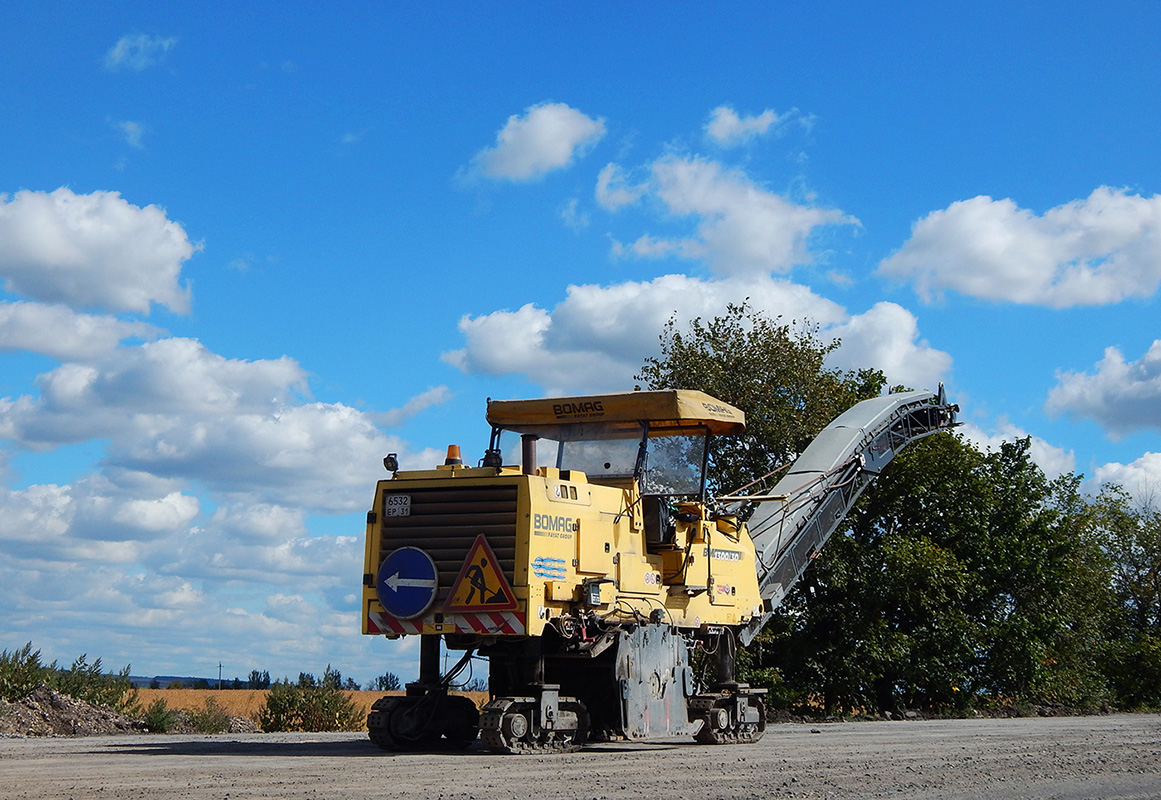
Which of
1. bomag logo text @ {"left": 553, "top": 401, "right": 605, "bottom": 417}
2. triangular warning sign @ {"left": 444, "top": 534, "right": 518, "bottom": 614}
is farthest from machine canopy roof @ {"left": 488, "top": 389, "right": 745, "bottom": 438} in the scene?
triangular warning sign @ {"left": 444, "top": 534, "right": 518, "bottom": 614}

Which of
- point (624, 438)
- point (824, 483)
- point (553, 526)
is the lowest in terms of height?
point (553, 526)

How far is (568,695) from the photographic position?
15812 mm

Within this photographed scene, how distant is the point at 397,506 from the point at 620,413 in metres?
3.14

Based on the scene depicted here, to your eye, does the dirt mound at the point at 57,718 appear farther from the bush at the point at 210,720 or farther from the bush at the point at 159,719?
the bush at the point at 210,720

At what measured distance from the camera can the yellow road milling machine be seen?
14.2m

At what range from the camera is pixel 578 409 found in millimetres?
16047

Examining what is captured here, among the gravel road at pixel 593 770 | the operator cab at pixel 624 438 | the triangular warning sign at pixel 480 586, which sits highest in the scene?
the operator cab at pixel 624 438

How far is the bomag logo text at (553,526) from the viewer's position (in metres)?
14.1

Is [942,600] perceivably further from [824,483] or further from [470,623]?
[470,623]

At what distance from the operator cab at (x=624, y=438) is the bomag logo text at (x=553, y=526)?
131 centimetres

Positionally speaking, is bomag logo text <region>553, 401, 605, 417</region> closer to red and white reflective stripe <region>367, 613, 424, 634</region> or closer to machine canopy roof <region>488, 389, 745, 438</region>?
machine canopy roof <region>488, 389, 745, 438</region>

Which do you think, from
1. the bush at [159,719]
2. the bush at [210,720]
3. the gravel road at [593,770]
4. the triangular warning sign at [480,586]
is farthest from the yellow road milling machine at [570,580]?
the bush at [210,720]

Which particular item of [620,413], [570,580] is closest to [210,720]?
[570,580]

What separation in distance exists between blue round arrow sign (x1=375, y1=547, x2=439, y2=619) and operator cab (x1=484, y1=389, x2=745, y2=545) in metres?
1.88
